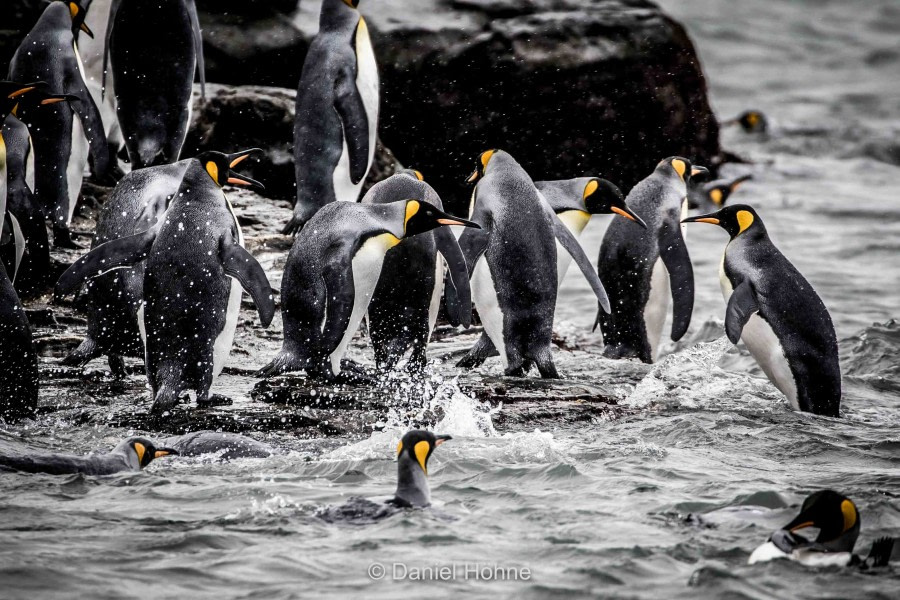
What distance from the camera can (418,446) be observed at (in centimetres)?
382

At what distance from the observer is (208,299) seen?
5.15m

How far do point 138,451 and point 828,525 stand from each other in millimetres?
2330

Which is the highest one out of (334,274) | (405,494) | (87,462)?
(334,274)

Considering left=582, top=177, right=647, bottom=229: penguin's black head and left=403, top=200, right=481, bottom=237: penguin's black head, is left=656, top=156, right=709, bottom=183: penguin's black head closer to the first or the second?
left=582, top=177, right=647, bottom=229: penguin's black head

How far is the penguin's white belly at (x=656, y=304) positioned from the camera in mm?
6973

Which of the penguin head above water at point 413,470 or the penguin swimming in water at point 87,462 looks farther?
the penguin swimming in water at point 87,462

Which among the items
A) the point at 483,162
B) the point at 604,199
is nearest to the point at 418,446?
the point at 483,162

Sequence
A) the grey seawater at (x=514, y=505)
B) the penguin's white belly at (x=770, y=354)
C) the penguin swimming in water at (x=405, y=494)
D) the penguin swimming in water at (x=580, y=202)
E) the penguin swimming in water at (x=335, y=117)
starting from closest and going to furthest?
the grey seawater at (x=514, y=505) → the penguin swimming in water at (x=405, y=494) → the penguin's white belly at (x=770, y=354) → the penguin swimming in water at (x=580, y=202) → the penguin swimming in water at (x=335, y=117)

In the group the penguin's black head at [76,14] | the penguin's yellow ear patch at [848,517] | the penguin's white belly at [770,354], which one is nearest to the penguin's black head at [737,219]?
the penguin's white belly at [770,354]

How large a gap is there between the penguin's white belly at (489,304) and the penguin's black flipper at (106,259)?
1639 mm

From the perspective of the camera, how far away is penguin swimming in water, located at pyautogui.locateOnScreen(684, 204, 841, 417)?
222 inches

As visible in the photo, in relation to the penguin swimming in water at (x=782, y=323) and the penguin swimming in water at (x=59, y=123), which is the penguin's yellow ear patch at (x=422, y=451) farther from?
the penguin swimming in water at (x=59, y=123)

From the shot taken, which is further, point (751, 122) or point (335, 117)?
point (751, 122)

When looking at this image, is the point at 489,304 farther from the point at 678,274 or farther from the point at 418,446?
the point at 418,446
